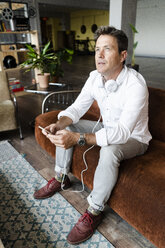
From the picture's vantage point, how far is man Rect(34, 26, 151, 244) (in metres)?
1.30

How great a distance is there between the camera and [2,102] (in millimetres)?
2752

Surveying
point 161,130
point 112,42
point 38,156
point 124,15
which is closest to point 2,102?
point 38,156

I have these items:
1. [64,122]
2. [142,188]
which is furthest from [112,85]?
[142,188]

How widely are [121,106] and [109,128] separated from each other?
0.76 ft

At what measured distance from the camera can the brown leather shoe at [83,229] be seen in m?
1.34

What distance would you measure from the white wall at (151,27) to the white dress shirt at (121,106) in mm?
12752

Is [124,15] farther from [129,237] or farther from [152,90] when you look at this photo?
[129,237]

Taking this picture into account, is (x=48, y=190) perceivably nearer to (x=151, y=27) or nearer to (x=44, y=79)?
(x=44, y=79)

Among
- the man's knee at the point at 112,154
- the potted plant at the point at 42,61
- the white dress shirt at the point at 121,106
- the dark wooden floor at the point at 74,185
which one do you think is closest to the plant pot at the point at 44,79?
the potted plant at the point at 42,61

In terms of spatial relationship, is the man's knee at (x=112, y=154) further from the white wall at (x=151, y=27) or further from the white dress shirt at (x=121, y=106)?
the white wall at (x=151, y=27)

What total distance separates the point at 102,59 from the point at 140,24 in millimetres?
13864

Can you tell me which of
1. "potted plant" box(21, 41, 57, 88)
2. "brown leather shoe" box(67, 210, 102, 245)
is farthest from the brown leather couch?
"potted plant" box(21, 41, 57, 88)

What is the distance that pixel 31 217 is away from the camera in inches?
61.2

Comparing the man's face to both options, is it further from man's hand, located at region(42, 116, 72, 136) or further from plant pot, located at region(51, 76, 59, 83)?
plant pot, located at region(51, 76, 59, 83)
